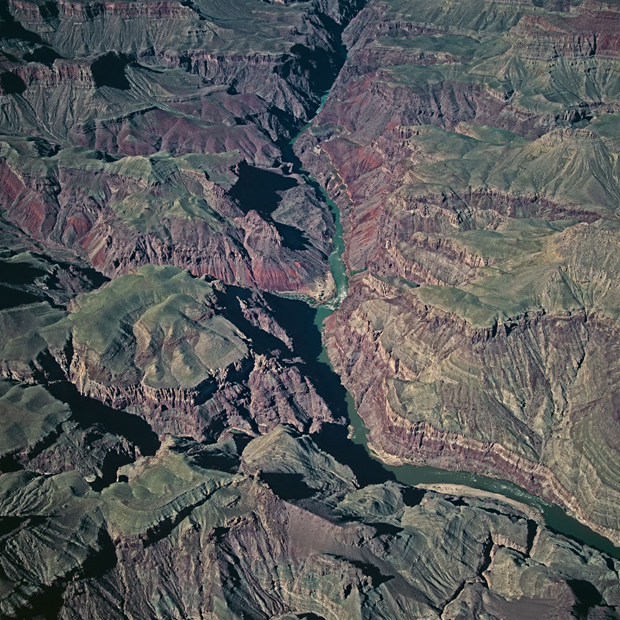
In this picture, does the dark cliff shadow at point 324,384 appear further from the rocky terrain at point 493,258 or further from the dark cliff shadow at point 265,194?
the dark cliff shadow at point 265,194

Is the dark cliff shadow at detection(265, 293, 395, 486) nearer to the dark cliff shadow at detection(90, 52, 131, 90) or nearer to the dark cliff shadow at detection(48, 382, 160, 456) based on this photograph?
the dark cliff shadow at detection(48, 382, 160, 456)

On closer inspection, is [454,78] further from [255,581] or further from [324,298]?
[255,581]

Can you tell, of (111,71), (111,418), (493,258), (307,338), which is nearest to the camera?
(111,418)

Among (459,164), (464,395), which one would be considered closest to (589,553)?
(464,395)

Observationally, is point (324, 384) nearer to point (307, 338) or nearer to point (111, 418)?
point (307, 338)

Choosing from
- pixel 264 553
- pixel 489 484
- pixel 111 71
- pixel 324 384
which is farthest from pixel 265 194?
pixel 264 553

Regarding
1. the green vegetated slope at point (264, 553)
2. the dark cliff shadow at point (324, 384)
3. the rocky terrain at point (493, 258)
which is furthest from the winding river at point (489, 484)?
the green vegetated slope at point (264, 553)
